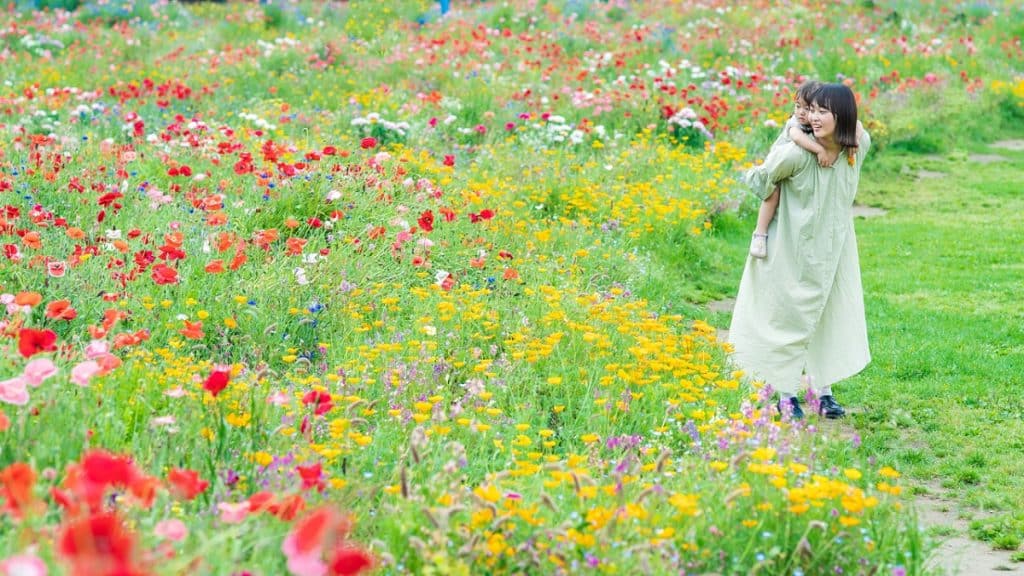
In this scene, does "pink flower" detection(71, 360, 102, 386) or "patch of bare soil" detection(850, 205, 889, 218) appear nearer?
"pink flower" detection(71, 360, 102, 386)

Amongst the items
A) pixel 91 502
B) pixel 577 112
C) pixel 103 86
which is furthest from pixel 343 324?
pixel 103 86

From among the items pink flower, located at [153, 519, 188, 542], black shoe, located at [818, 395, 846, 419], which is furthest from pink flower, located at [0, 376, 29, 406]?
black shoe, located at [818, 395, 846, 419]

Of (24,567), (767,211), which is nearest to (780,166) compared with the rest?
(767,211)

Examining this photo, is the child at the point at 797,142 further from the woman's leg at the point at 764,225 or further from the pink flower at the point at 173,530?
the pink flower at the point at 173,530

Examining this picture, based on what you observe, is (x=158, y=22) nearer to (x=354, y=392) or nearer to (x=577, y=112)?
(x=577, y=112)

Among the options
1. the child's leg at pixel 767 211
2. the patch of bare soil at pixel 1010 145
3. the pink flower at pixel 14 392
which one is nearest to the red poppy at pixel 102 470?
the pink flower at pixel 14 392

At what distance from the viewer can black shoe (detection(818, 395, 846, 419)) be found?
561 cm

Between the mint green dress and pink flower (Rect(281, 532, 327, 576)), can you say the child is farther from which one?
pink flower (Rect(281, 532, 327, 576))

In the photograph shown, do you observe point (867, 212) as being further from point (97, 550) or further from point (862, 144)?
point (97, 550)

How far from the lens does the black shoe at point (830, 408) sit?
5.61 meters

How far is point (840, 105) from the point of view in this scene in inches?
208

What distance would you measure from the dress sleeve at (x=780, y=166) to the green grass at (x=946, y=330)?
1.18 metres

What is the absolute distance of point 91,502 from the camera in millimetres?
1957

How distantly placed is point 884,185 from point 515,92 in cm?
366
